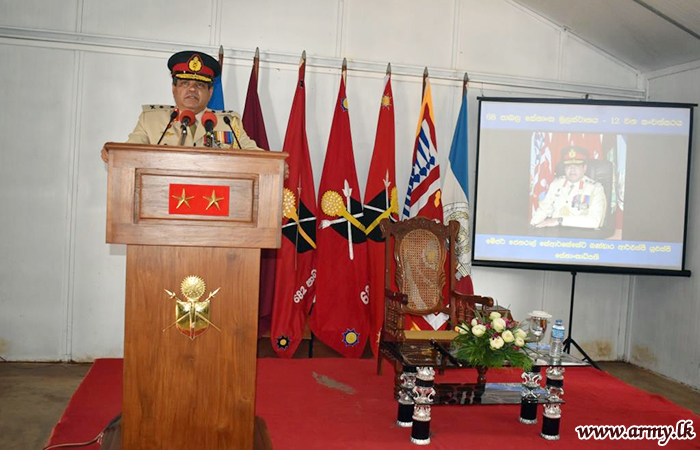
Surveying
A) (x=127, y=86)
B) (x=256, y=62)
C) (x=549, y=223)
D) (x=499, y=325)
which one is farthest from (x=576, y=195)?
(x=127, y=86)

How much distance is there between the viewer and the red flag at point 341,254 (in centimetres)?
460

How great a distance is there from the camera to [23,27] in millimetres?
4449

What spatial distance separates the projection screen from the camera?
15.7 ft

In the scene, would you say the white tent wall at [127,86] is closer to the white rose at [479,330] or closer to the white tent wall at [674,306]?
the white tent wall at [674,306]

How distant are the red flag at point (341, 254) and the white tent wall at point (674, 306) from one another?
98.4 inches

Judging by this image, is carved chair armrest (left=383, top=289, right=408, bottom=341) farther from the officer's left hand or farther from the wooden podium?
the wooden podium

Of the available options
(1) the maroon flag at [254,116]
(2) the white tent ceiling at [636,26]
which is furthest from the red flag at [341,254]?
(2) the white tent ceiling at [636,26]

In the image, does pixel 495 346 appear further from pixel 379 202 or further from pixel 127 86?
pixel 127 86

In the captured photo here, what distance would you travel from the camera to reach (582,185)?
4.88 meters

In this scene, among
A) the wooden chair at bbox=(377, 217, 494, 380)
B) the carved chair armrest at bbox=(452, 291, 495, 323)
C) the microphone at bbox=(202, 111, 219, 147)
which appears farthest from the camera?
the wooden chair at bbox=(377, 217, 494, 380)

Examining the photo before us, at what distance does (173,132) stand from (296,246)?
225 centimetres

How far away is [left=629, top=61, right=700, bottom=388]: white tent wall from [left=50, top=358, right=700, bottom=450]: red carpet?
2.68 feet

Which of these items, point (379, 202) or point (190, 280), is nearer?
point (190, 280)

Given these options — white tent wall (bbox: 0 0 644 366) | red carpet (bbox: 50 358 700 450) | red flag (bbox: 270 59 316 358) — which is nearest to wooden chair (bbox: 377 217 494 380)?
red carpet (bbox: 50 358 700 450)
